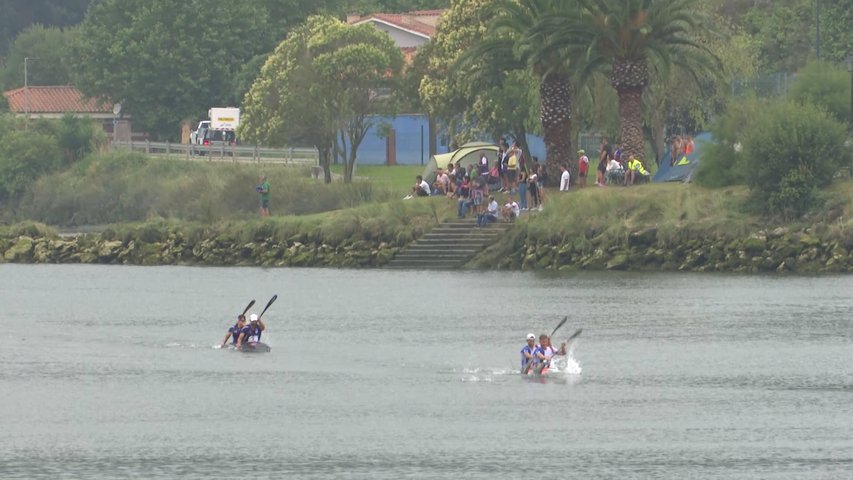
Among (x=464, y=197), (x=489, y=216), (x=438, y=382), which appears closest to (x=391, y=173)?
(x=464, y=197)

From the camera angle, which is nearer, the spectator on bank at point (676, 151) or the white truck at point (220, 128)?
the spectator on bank at point (676, 151)

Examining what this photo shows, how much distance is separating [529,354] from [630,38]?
29609mm

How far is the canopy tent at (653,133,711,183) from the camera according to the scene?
254ft

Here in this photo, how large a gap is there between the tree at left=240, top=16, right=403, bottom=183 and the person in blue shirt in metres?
→ 47.0

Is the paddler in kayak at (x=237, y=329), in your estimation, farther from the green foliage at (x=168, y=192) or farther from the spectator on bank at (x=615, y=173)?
the green foliage at (x=168, y=192)

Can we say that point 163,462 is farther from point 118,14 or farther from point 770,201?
point 118,14

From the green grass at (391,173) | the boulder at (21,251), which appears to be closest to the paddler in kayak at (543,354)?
the green grass at (391,173)

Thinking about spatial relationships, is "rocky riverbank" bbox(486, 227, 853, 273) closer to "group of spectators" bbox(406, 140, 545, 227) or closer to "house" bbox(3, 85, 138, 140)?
"group of spectators" bbox(406, 140, 545, 227)

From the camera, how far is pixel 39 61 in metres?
158

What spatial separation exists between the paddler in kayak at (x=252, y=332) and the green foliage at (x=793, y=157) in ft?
77.6

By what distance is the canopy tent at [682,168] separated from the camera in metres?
77.6

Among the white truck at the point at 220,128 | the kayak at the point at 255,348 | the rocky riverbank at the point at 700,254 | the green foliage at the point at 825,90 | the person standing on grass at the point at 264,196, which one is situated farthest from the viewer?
the white truck at the point at 220,128

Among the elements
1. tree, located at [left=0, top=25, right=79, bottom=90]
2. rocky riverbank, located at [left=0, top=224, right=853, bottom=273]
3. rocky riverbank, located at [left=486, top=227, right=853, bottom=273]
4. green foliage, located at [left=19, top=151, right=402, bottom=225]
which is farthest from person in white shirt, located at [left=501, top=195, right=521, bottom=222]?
tree, located at [left=0, top=25, right=79, bottom=90]

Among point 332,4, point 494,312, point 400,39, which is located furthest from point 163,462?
point 332,4
